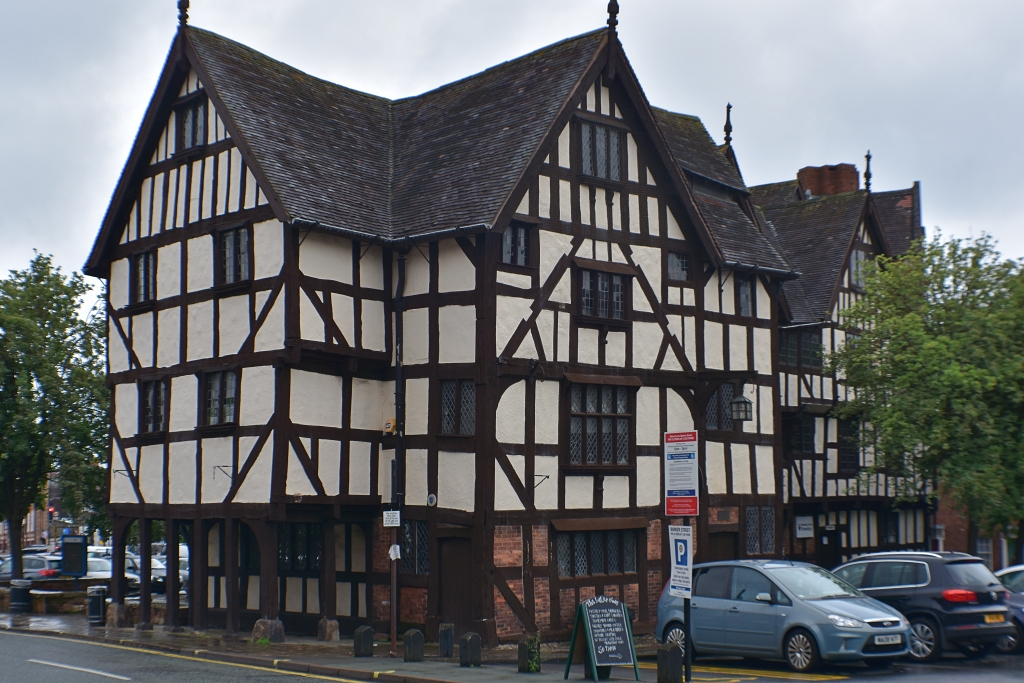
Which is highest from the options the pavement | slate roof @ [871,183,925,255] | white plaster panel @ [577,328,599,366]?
slate roof @ [871,183,925,255]

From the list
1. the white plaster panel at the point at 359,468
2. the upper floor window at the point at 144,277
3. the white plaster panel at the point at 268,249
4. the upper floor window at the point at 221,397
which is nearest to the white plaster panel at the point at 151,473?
the upper floor window at the point at 221,397

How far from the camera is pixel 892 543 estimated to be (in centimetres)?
3681

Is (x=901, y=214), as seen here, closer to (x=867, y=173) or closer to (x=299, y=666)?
(x=867, y=173)

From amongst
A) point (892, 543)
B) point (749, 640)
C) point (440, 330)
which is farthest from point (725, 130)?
point (749, 640)

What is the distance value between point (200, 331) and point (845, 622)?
47.9ft

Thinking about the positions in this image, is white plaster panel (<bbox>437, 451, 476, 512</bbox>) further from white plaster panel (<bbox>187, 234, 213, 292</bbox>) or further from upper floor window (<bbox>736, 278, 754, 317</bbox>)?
upper floor window (<bbox>736, 278, 754, 317</bbox>)

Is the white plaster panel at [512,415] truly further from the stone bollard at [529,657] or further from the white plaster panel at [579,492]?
the stone bollard at [529,657]

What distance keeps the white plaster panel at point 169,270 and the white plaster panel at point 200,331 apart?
0.86 meters

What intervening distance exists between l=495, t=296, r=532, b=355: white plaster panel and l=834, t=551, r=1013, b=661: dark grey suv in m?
8.26

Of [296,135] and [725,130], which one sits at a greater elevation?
[725,130]

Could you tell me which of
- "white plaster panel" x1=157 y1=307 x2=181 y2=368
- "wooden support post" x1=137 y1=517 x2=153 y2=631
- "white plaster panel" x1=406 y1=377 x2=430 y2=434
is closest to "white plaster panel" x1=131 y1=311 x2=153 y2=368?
"white plaster panel" x1=157 y1=307 x2=181 y2=368

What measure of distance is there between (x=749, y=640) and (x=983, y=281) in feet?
45.6

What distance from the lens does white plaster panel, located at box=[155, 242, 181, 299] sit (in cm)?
2634

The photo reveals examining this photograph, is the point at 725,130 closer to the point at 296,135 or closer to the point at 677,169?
the point at 677,169
